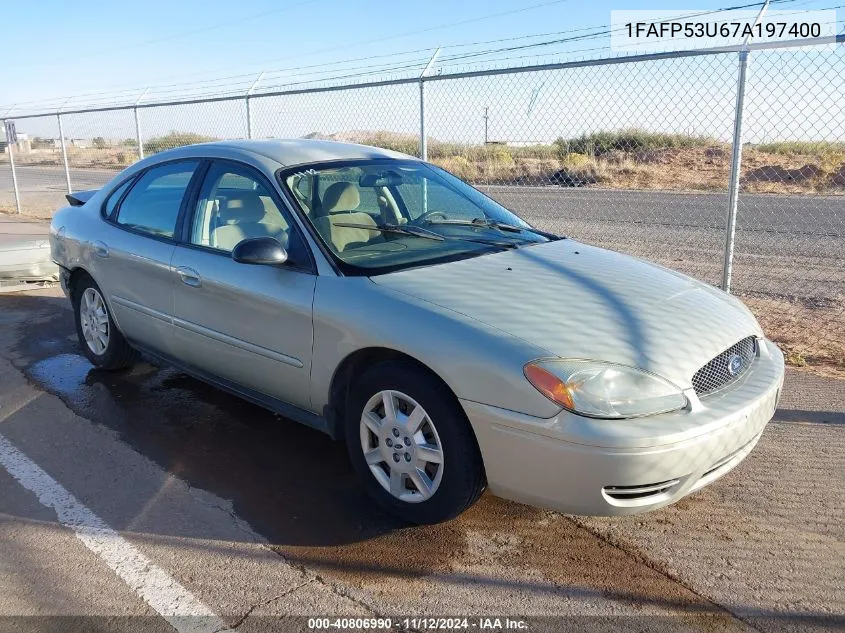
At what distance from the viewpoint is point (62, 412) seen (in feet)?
14.9

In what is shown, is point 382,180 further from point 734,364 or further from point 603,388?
point 734,364

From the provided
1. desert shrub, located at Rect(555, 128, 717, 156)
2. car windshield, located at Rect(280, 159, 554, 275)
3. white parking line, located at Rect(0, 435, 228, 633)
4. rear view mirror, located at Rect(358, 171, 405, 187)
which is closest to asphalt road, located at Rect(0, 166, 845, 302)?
desert shrub, located at Rect(555, 128, 717, 156)

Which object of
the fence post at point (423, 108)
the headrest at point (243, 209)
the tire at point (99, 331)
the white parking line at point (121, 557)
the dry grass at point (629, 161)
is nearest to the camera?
the white parking line at point (121, 557)

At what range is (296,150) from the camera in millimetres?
4176

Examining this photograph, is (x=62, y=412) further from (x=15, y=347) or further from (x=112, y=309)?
(x=15, y=347)

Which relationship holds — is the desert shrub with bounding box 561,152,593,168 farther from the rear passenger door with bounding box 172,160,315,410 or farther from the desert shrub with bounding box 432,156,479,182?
the rear passenger door with bounding box 172,160,315,410

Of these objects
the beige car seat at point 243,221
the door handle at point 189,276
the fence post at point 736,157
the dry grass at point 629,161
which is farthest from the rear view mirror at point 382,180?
the dry grass at point 629,161

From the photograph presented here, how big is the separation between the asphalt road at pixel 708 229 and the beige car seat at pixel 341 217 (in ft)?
18.8

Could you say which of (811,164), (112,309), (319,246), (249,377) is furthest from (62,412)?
(811,164)

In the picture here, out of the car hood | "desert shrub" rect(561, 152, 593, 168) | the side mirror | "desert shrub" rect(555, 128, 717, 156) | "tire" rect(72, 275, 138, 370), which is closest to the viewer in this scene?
the car hood

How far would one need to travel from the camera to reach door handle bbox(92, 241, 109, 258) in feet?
15.9

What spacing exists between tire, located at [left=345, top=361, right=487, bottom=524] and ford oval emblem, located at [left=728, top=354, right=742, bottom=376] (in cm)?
115

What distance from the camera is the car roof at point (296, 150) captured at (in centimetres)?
407

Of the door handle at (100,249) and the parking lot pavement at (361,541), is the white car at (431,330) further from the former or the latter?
the parking lot pavement at (361,541)
